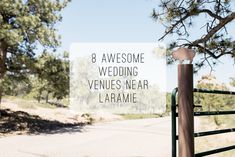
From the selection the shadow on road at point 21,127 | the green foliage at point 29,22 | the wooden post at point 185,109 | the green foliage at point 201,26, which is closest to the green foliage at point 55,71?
the green foliage at point 29,22

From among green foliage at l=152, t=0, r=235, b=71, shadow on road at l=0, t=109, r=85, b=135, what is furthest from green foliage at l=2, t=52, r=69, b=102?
green foliage at l=152, t=0, r=235, b=71

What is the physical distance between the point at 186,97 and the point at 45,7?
11.1 m

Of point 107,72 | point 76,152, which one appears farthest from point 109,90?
point 76,152

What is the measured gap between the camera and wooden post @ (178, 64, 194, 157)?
2.82 m

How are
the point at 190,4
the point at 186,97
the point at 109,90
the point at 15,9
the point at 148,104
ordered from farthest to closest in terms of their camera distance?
the point at 148,104 → the point at 109,90 → the point at 15,9 → the point at 190,4 → the point at 186,97

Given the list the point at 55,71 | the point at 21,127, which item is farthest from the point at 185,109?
the point at 21,127

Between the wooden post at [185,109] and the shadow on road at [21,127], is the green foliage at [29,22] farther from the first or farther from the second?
Answer: the wooden post at [185,109]

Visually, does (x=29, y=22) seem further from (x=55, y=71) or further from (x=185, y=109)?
(x=185, y=109)

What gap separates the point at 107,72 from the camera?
20.2 metres

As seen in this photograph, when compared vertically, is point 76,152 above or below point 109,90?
below

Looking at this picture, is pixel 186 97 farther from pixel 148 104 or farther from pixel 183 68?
pixel 148 104

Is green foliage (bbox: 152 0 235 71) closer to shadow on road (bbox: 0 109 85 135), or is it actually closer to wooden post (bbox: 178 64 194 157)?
wooden post (bbox: 178 64 194 157)

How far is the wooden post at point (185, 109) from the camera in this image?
2.82m

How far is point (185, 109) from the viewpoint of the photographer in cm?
282
